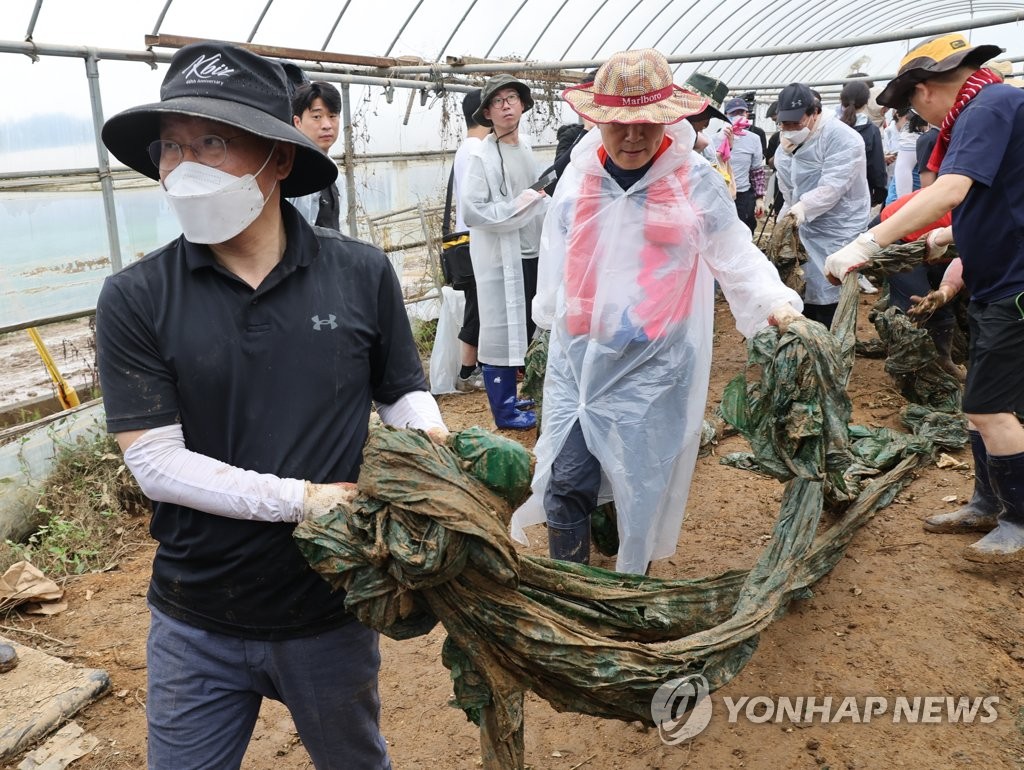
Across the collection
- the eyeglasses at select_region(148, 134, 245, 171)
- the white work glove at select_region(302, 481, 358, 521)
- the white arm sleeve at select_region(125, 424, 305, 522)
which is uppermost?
the eyeglasses at select_region(148, 134, 245, 171)

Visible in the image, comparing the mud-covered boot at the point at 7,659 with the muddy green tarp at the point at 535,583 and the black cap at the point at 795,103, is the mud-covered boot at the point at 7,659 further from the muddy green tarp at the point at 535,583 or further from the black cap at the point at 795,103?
the black cap at the point at 795,103

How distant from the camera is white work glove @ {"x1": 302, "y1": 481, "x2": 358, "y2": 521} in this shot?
4.79ft

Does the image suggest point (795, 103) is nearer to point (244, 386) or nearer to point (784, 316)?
point (784, 316)

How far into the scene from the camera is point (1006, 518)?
3.31 m

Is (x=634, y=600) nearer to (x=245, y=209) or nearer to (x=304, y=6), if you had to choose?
(x=245, y=209)

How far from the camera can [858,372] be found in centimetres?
621

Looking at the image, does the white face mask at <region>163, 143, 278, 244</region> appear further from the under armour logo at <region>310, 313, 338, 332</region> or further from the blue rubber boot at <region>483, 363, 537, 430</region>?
the blue rubber boot at <region>483, 363, 537, 430</region>

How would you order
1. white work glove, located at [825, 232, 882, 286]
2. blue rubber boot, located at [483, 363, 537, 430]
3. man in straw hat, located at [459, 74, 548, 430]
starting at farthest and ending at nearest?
blue rubber boot, located at [483, 363, 537, 430] < man in straw hat, located at [459, 74, 548, 430] < white work glove, located at [825, 232, 882, 286]

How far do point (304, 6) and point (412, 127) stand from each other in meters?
1.46

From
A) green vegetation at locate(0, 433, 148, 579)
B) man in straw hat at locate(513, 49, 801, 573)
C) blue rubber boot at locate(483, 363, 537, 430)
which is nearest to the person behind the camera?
man in straw hat at locate(513, 49, 801, 573)

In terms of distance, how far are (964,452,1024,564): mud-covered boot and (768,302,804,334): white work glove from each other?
127cm

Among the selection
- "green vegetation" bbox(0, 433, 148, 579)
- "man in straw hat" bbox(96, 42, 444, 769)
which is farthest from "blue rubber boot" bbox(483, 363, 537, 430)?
"man in straw hat" bbox(96, 42, 444, 769)

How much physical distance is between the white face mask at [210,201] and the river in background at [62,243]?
11.7ft

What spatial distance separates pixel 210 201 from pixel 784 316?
1815mm
